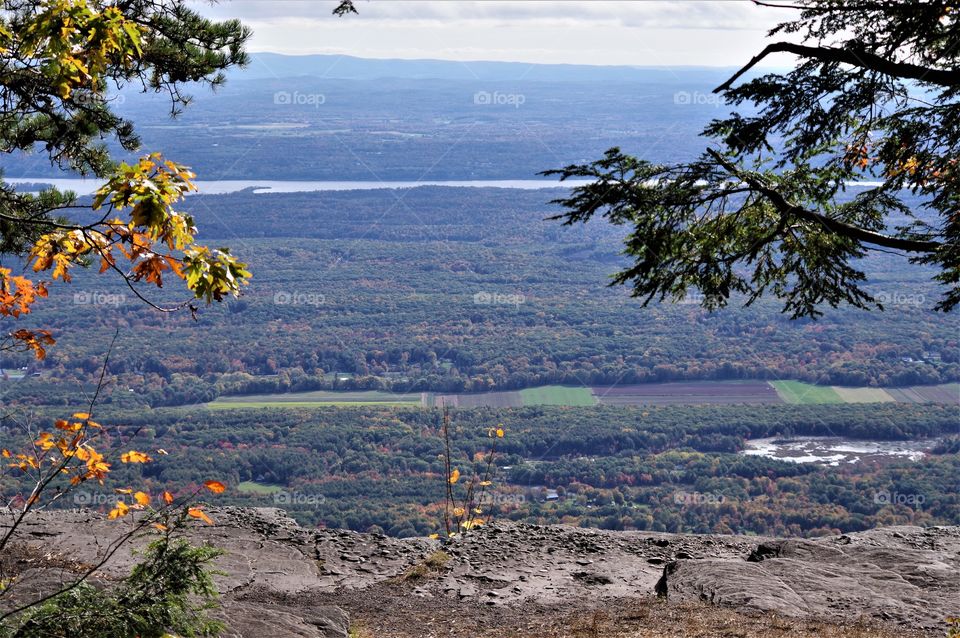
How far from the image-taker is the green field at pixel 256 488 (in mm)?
27516

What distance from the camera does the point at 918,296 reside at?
5444 centimetres

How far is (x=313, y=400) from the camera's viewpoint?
144ft

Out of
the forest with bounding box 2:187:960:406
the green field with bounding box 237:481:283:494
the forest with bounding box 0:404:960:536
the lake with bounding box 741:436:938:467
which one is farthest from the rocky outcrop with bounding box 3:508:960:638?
the forest with bounding box 2:187:960:406

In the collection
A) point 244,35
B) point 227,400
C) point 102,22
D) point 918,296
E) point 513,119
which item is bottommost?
point 227,400

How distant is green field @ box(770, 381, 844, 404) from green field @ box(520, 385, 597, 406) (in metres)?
9.43

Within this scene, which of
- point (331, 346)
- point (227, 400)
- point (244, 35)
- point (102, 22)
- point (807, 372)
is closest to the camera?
point (102, 22)

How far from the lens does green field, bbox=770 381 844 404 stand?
41.6 meters

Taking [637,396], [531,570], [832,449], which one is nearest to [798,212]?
[531,570]

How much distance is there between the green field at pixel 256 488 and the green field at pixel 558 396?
17.0 m

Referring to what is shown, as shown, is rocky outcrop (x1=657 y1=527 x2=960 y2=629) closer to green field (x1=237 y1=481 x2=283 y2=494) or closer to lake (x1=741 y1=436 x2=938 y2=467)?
green field (x1=237 y1=481 x2=283 y2=494)

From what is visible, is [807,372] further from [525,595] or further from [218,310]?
[525,595]

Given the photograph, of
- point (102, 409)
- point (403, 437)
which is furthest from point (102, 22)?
point (102, 409)

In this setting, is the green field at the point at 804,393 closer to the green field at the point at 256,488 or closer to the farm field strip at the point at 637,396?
the farm field strip at the point at 637,396

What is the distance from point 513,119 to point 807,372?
97106 mm
